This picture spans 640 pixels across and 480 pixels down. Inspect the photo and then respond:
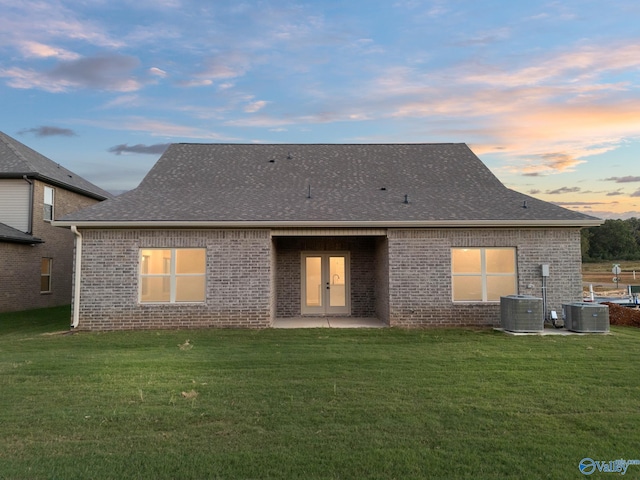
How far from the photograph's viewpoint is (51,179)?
1845cm

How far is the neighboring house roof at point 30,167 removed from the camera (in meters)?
17.4

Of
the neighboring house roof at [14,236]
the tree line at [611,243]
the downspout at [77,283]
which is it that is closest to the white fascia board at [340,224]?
the downspout at [77,283]

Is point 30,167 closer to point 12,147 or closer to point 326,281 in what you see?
point 12,147

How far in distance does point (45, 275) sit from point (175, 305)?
11507mm

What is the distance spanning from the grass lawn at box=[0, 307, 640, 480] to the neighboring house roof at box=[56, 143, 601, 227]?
3.75 metres

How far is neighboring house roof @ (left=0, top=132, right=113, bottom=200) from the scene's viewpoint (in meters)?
17.4

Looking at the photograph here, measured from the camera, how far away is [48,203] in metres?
18.8

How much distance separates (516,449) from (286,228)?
8455 mm

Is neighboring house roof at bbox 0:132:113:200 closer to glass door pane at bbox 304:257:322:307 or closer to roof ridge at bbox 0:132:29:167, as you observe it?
roof ridge at bbox 0:132:29:167

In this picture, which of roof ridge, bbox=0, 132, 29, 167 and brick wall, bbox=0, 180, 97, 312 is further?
roof ridge, bbox=0, 132, 29, 167

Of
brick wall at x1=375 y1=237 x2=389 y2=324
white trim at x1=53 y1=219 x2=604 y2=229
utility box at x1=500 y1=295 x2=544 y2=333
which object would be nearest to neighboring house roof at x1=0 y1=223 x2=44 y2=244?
white trim at x1=53 y1=219 x2=604 y2=229

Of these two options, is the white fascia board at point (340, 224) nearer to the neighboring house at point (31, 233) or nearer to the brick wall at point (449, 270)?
the brick wall at point (449, 270)

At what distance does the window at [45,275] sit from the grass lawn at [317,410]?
11.2 metres

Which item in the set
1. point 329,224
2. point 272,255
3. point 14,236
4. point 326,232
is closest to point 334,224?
point 329,224
